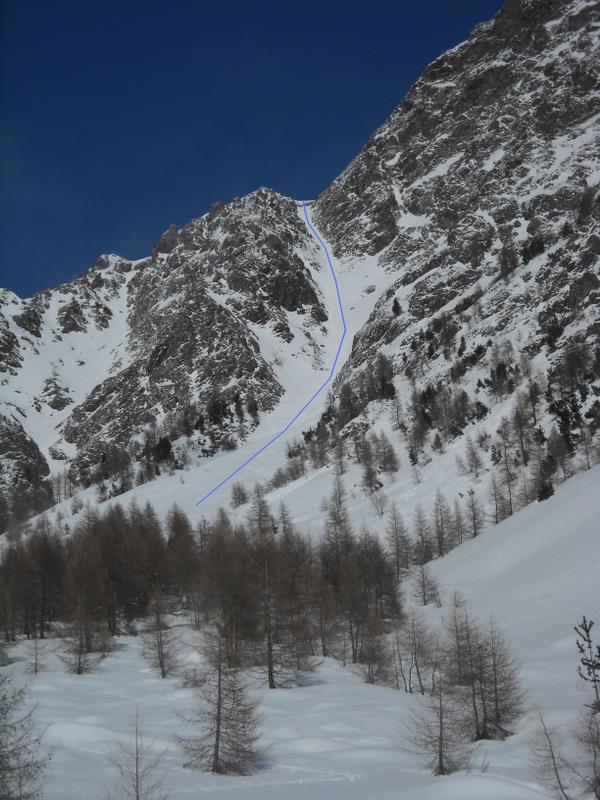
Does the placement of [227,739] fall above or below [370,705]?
above

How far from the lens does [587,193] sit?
5787 inches

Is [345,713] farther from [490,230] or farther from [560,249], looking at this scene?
[490,230]

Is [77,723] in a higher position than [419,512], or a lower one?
lower

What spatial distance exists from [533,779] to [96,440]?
185m

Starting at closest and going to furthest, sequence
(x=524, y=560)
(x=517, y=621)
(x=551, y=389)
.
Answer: (x=517, y=621) < (x=524, y=560) < (x=551, y=389)

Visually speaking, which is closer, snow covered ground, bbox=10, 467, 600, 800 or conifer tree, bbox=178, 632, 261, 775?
snow covered ground, bbox=10, 467, 600, 800

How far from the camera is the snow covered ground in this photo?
1864 cm

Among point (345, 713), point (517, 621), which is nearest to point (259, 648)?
point (345, 713)

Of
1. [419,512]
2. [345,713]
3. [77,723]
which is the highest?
[419,512]

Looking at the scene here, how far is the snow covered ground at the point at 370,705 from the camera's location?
61.2ft

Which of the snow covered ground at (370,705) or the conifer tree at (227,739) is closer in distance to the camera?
the snow covered ground at (370,705)

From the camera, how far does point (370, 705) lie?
105ft

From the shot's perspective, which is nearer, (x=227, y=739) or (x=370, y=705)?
(x=227, y=739)

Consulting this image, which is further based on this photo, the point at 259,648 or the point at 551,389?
the point at 551,389
